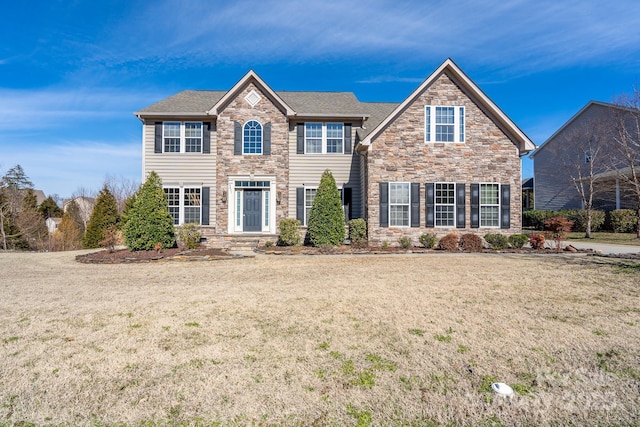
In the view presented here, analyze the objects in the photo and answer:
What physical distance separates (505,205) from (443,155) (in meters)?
3.36

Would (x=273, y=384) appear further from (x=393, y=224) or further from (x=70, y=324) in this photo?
(x=393, y=224)

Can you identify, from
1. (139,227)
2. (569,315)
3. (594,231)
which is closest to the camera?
(569,315)

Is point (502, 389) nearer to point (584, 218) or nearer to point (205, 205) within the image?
point (205, 205)

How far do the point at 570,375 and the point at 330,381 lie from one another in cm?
248

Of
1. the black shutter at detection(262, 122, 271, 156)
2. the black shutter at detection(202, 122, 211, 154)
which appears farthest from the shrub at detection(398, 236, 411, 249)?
the black shutter at detection(202, 122, 211, 154)

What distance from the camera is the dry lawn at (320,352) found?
3182 millimetres

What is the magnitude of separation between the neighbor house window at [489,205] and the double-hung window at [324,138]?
6490 mm

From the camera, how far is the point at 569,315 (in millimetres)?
5805

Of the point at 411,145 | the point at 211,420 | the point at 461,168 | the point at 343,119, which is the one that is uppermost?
the point at 343,119

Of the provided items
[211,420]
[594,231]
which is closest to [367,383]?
[211,420]

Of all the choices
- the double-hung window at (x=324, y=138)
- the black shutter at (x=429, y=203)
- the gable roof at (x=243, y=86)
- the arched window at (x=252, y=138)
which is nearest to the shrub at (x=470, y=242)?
the black shutter at (x=429, y=203)

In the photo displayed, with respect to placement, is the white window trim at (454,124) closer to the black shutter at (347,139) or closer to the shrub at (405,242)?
the black shutter at (347,139)

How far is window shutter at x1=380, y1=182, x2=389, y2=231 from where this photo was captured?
50.4 ft

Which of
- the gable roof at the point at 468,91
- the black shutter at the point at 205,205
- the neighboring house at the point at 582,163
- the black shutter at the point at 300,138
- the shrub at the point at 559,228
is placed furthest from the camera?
the neighboring house at the point at 582,163
